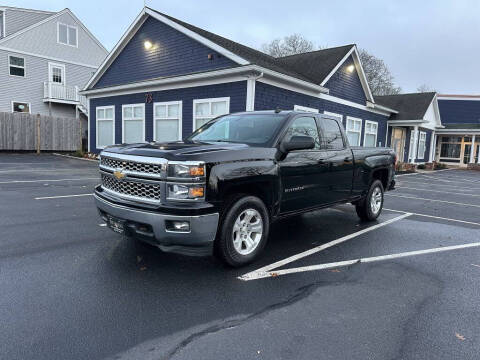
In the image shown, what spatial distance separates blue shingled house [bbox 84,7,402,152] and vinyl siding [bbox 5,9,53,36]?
12058mm

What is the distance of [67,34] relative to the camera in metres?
28.2

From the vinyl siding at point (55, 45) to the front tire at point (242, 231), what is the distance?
28234mm

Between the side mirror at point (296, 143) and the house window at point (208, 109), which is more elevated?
the house window at point (208, 109)

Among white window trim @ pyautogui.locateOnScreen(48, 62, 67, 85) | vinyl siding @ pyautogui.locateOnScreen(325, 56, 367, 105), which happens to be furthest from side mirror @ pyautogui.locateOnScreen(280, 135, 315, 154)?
white window trim @ pyautogui.locateOnScreen(48, 62, 67, 85)

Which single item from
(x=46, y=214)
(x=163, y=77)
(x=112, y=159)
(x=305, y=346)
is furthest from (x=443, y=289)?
(x=163, y=77)

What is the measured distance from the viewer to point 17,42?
83.9 ft

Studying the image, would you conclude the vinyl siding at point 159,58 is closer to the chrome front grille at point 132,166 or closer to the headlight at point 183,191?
the chrome front grille at point 132,166

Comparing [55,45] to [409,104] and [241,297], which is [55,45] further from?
[241,297]

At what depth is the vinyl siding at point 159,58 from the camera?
15180 millimetres

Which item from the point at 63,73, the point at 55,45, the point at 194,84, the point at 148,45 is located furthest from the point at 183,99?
the point at 55,45

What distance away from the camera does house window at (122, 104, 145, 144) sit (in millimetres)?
17828

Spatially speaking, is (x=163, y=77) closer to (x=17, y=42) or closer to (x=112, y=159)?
(x=112, y=159)

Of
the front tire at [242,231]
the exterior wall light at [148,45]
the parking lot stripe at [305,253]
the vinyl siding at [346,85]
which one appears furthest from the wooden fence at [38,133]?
the front tire at [242,231]

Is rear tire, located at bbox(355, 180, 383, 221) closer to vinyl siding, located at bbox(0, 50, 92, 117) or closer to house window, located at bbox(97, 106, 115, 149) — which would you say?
house window, located at bbox(97, 106, 115, 149)
